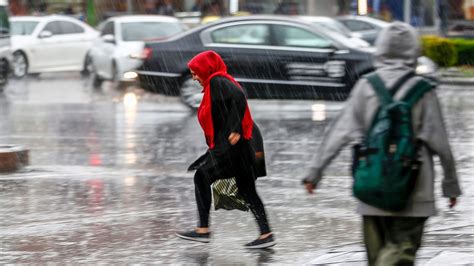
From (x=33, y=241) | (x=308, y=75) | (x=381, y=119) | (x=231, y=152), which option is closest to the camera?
(x=381, y=119)

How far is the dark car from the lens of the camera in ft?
58.1

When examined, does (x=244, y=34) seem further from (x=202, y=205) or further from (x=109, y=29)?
(x=202, y=205)

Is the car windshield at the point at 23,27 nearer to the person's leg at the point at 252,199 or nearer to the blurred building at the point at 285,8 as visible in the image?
the blurred building at the point at 285,8

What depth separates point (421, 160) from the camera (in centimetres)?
543

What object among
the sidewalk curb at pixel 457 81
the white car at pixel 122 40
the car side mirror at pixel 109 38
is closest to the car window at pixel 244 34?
the white car at pixel 122 40

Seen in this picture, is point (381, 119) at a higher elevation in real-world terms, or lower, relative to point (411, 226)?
higher

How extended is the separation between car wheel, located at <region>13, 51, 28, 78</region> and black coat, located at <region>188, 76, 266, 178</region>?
67.5 ft

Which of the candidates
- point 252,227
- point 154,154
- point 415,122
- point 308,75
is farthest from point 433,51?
point 415,122

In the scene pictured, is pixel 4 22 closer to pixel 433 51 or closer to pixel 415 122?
pixel 433 51

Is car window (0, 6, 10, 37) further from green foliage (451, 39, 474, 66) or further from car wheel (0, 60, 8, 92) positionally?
green foliage (451, 39, 474, 66)

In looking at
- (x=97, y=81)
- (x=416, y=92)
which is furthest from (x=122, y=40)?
(x=416, y=92)

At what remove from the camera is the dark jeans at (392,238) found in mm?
5500

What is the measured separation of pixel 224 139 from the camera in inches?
310

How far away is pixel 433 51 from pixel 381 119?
2160cm
